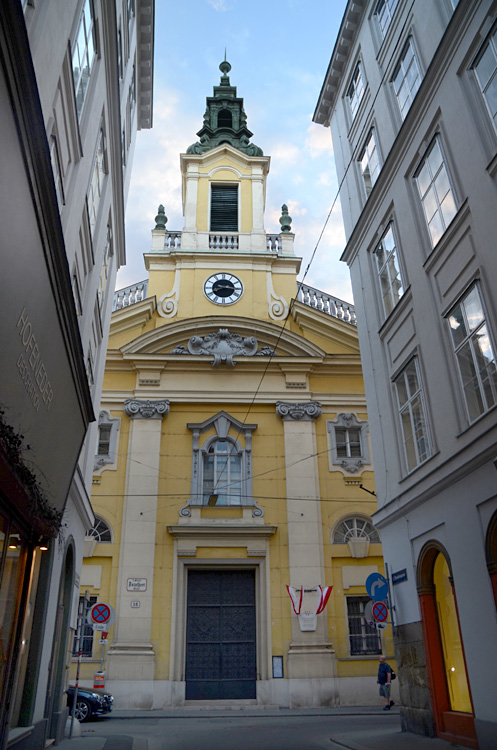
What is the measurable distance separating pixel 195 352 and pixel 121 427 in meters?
3.99

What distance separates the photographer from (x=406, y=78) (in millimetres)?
13891

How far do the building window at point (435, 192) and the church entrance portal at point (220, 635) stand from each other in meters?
13.7

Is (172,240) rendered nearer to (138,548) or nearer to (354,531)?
(138,548)

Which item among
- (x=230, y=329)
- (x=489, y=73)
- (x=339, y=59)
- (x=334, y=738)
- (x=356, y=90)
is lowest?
(x=334, y=738)

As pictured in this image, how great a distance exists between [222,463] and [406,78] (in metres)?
13.6

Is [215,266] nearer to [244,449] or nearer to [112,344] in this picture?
[112,344]

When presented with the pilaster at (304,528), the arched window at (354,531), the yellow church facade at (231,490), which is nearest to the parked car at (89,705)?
the yellow church facade at (231,490)

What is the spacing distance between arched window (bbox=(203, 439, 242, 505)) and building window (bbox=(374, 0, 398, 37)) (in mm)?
13750

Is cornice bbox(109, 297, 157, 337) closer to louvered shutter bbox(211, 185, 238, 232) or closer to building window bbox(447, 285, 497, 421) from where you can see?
louvered shutter bbox(211, 185, 238, 232)

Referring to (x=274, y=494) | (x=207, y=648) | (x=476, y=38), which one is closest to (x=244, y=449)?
(x=274, y=494)

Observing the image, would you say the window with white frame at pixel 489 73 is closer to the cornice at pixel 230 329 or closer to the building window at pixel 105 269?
the building window at pixel 105 269

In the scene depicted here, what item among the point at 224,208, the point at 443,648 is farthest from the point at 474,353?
the point at 224,208

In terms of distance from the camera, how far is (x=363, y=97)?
16547 millimetres

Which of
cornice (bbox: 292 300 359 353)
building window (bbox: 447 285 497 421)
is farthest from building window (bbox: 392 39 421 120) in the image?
cornice (bbox: 292 300 359 353)
